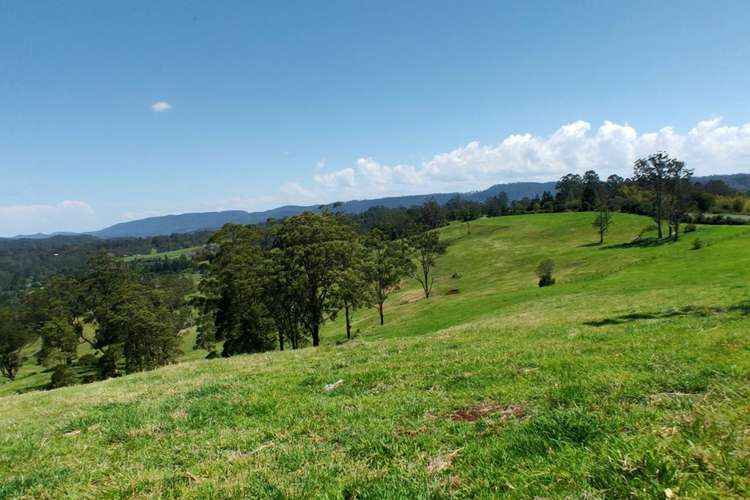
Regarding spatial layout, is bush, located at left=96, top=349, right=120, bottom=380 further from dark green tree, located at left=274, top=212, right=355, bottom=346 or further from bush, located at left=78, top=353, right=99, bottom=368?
dark green tree, located at left=274, top=212, right=355, bottom=346

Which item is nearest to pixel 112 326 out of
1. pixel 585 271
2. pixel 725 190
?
pixel 585 271

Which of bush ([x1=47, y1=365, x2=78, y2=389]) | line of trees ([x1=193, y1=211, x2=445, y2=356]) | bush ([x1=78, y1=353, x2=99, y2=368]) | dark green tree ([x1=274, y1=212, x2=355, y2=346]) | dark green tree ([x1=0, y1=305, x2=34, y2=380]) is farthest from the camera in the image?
dark green tree ([x1=0, y1=305, x2=34, y2=380])

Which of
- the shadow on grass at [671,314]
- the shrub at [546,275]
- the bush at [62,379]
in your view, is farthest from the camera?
the shrub at [546,275]

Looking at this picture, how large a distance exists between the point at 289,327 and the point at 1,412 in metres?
36.2

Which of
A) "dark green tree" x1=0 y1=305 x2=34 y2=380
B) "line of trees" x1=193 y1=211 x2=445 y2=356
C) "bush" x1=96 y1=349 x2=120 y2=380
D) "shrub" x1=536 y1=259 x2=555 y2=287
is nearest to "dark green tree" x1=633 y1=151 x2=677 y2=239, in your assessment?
"shrub" x1=536 y1=259 x2=555 y2=287

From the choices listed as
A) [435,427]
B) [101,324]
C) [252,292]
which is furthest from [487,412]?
[101,324]

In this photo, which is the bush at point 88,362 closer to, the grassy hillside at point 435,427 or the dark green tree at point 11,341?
the dark green tree at point 11,341

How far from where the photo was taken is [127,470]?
721 cm

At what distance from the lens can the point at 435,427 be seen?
23.7ft

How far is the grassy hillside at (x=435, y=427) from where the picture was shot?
16.1 feet

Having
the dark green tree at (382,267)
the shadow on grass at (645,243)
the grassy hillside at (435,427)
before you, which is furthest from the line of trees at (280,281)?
the shadow on grass at (645,243)

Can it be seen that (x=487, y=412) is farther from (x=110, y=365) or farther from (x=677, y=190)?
(x=677, y=190)

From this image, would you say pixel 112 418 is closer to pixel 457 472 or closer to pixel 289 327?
pixel 457 472

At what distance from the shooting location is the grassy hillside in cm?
492
